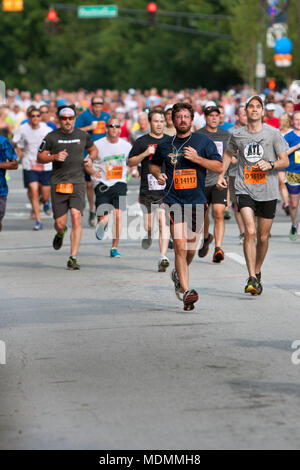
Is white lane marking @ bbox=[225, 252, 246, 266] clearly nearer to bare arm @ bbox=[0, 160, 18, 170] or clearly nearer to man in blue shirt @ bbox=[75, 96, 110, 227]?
bare arm @ bbox=[0, 160, 18, 170]

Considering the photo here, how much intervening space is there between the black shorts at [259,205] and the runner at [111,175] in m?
3.34

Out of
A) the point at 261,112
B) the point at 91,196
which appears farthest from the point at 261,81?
the point at 261,112

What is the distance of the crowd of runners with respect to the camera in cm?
1055

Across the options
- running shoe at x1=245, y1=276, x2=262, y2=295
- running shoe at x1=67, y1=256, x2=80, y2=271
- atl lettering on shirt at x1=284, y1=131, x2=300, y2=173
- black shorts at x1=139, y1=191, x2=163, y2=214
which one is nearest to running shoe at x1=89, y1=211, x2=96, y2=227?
atl lettering on shirt at x1=284, y1=131, x2=300, y2=173

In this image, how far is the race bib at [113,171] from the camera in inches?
587

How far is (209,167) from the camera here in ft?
34.1

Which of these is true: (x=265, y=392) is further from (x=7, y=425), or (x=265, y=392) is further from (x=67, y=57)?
(x=67, y=57)

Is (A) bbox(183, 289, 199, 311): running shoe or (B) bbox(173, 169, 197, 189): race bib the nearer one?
(A) bbox(183, 289, 199, 311): running shoe

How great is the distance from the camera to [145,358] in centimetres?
820

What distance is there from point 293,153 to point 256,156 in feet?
15.5

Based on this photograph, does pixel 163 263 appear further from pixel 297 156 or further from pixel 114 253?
pixel 297 156

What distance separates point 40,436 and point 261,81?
1502 inches

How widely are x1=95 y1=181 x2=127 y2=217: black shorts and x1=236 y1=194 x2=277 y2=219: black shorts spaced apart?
341 centimetres

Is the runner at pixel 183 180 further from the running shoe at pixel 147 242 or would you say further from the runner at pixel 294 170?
the runner at pixel 294 170
